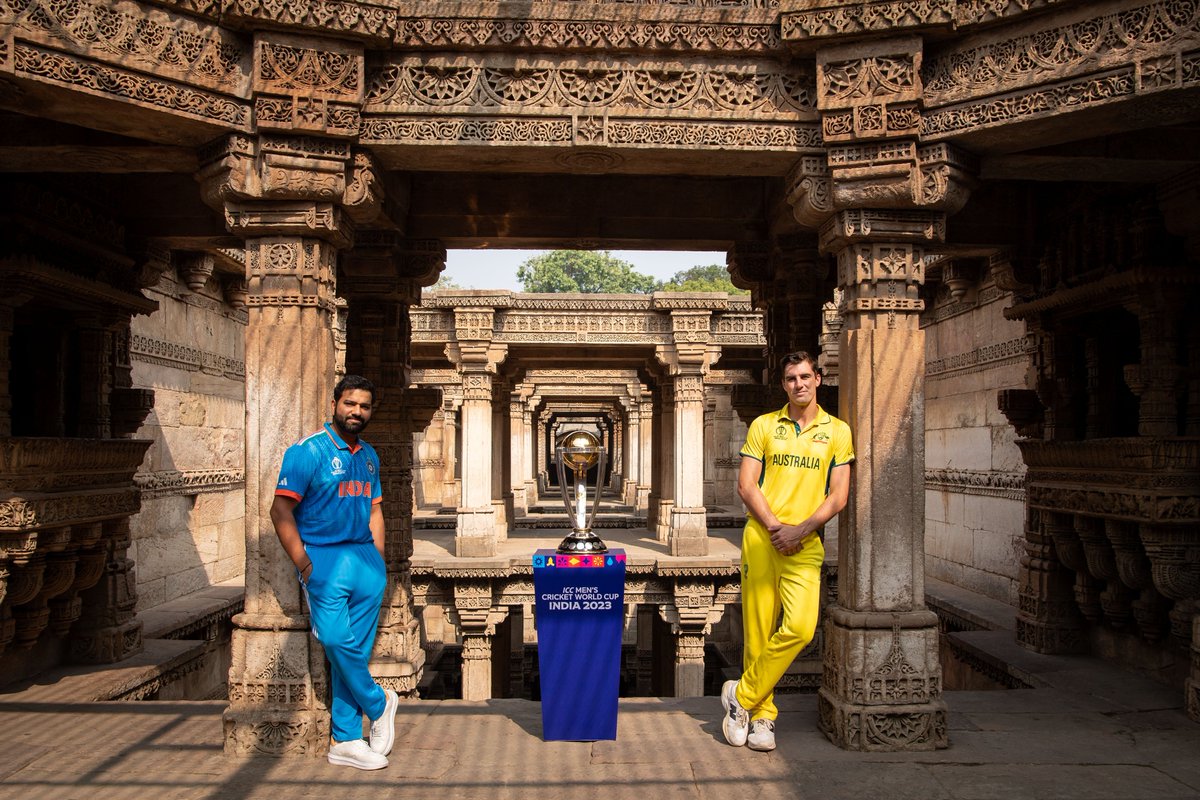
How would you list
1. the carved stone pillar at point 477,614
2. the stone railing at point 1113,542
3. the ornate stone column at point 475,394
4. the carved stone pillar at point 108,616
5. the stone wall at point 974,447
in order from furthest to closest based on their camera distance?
the ornate stone column at point 475,394 → the carved stone pillar at point 477,614 → the stone wall at point 974,447 → the carved stone pillar at point 108,616 → the stone railing at point 1113,542

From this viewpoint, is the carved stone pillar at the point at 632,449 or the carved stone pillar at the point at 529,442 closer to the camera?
the carved stone pillar at the point at 529,442

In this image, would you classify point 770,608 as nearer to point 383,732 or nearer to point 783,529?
point 783,529

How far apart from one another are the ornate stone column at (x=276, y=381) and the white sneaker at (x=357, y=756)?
26cm

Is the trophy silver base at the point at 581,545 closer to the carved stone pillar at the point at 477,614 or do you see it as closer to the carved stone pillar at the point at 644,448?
the carved stone pillar at the point at 477,614

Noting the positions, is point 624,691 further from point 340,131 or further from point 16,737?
point 340,131

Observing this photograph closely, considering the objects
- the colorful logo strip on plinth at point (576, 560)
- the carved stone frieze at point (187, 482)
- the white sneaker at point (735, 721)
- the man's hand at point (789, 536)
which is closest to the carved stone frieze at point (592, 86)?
the man's hand at point (789, 536)

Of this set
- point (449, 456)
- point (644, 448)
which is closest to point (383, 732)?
point (644, 448)

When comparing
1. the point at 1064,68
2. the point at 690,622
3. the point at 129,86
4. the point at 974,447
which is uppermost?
the point at 1064,68

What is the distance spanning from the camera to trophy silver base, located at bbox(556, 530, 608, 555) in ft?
13.6

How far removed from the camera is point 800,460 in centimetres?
414

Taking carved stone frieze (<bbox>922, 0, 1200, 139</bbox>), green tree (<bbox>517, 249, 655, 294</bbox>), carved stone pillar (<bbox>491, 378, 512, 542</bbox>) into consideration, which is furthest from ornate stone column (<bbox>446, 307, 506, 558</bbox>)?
green tree (<bbox>517, 249, 655, 294</bbox>)

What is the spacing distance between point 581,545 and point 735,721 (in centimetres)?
115

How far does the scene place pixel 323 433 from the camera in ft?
12.9

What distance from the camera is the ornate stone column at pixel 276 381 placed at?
418cm
